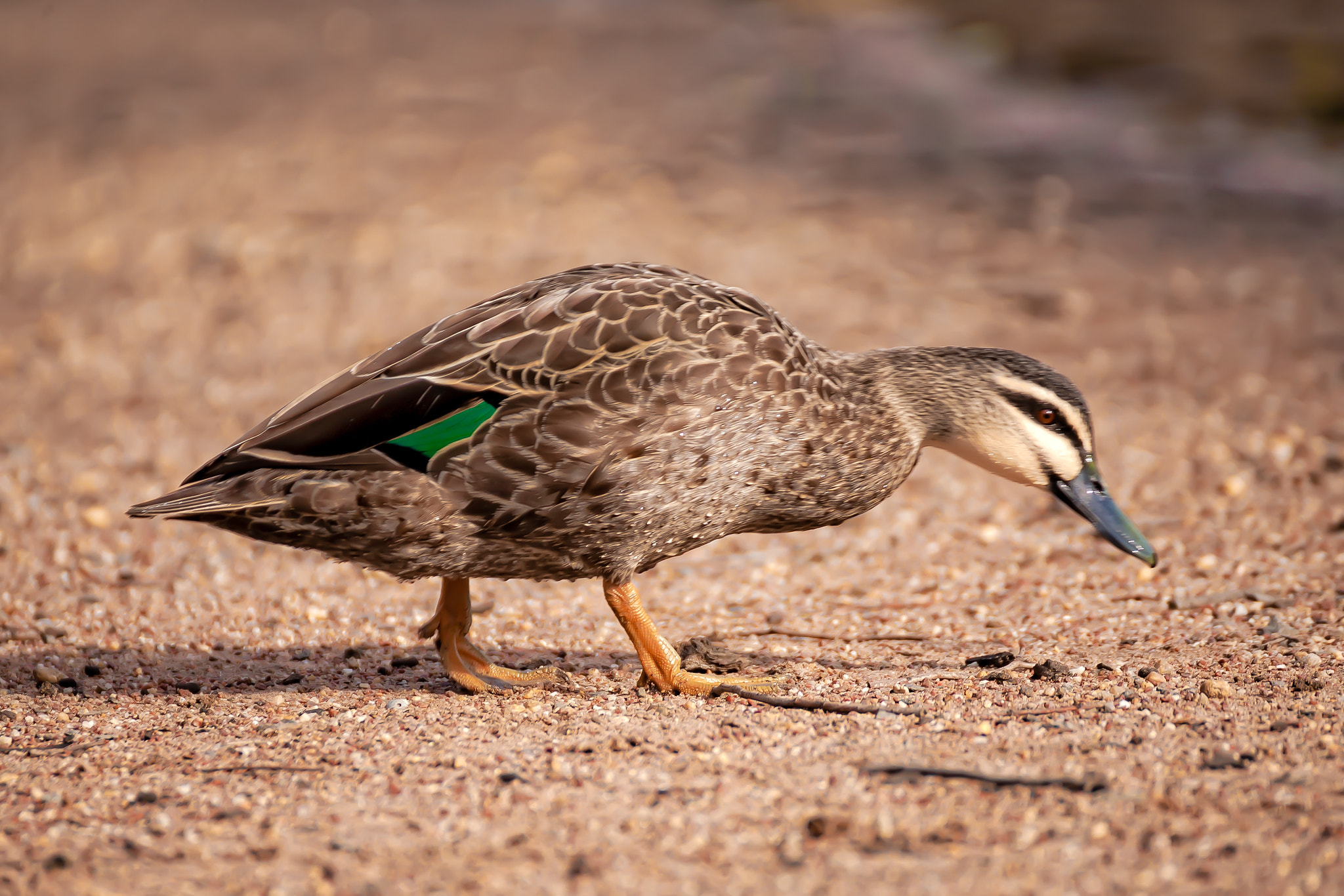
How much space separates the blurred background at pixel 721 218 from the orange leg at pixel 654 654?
6.90 ft

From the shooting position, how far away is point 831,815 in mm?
3791

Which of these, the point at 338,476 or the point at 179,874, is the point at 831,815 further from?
the point at 338,476

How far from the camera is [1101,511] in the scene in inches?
211

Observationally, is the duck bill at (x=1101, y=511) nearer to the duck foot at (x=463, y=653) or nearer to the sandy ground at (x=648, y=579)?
the sandy ground at (x=648, y=579)

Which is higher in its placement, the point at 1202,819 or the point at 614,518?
the point at 614,518

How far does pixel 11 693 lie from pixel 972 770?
380 centimetres

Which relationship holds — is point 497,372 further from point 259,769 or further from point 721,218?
point 721,218

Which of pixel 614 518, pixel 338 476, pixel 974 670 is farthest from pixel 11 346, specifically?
pixel 974 670

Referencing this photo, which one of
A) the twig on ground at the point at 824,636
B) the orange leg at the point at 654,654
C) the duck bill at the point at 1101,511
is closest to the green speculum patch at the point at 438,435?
the orange leg at the point at 654,654

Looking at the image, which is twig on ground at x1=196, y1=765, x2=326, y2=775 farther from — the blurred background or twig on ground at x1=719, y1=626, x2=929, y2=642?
the blurred background

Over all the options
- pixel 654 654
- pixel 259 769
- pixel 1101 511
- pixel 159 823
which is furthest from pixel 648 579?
pixel 159 823

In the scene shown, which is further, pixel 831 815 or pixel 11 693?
pixel 11 693

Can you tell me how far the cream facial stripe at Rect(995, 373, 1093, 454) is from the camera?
5234mm

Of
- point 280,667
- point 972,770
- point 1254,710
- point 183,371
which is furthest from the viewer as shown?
point 183,371
